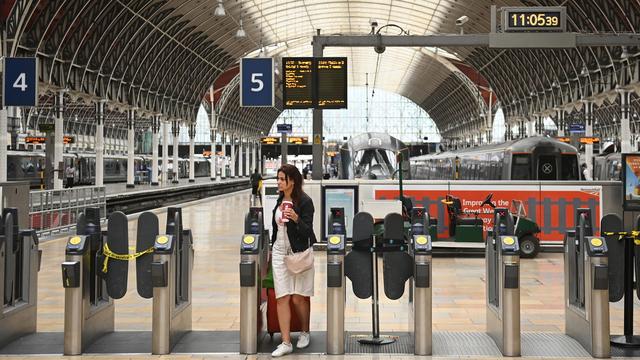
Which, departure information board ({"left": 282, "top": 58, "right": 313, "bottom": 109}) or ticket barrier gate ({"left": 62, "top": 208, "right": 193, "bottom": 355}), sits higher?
departure information board ({"left": 282, "top": 58, "right": 313, "bottom": 109})

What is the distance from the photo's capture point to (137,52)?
1818 inches

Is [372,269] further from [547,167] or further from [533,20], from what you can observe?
[547,167]

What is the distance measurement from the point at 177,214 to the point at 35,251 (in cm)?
166

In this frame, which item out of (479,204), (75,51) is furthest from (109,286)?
(75,51)

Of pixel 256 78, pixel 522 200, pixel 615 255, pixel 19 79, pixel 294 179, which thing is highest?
pixel 256 78

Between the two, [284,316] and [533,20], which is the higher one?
[533,20]

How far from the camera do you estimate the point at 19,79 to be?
16.5 m

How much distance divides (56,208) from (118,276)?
42.1ft

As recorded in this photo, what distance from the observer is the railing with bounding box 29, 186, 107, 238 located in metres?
18.0

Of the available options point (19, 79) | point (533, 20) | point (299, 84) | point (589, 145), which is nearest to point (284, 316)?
point (299, 84)

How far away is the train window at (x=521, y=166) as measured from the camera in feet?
83.2

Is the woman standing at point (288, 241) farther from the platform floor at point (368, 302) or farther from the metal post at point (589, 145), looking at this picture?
the metal post at point (589, 145)

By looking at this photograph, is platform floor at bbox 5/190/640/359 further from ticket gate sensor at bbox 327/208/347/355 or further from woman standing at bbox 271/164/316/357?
woman standing at bbox 271/164/316/357

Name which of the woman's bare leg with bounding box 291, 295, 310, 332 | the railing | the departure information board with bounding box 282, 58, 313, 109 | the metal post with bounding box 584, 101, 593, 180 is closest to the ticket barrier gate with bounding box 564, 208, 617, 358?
the woman's bare leg with bounding box 291, 295, 310, 332
